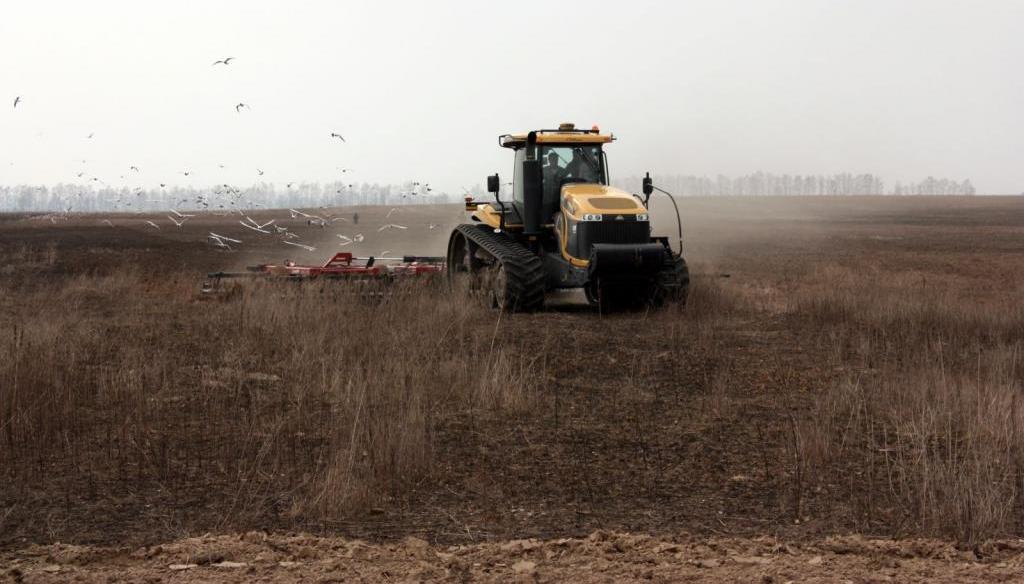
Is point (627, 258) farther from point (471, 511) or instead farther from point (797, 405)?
point (471, 511)

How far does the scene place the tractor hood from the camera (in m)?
16.3

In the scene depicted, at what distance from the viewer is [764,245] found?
1601 inches

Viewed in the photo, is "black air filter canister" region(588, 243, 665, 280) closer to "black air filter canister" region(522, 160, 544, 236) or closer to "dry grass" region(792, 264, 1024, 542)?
"black air filter canister" region(522, 160, 544, 236)

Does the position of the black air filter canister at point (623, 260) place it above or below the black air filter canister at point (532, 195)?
below

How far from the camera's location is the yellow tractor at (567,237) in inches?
639

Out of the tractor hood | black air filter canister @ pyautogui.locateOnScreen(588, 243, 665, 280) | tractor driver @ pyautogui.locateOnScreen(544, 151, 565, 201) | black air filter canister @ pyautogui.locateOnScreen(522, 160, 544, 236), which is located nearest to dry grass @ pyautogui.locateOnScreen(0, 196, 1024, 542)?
black air filter canister @ pyautogui.locateOnScreen(588, 243, 665, 280)

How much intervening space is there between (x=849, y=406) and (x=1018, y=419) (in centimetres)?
151

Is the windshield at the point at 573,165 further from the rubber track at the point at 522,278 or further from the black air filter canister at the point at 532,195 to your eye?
the rubber track at the point at 522,278

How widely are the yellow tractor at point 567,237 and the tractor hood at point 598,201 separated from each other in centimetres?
2

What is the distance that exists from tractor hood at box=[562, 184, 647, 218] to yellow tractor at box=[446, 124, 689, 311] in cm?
2

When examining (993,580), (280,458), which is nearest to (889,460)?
(993,580)

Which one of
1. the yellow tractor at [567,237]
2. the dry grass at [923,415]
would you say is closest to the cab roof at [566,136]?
the yellow tractor at [567,237]

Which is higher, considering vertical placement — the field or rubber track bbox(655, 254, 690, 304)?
rubber track bbox(655, 254, 690, 304)

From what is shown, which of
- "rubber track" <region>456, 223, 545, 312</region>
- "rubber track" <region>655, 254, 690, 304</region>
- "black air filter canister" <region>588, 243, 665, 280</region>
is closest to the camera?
"black air filter canister" <region>588, 243, 665, 280</region>
